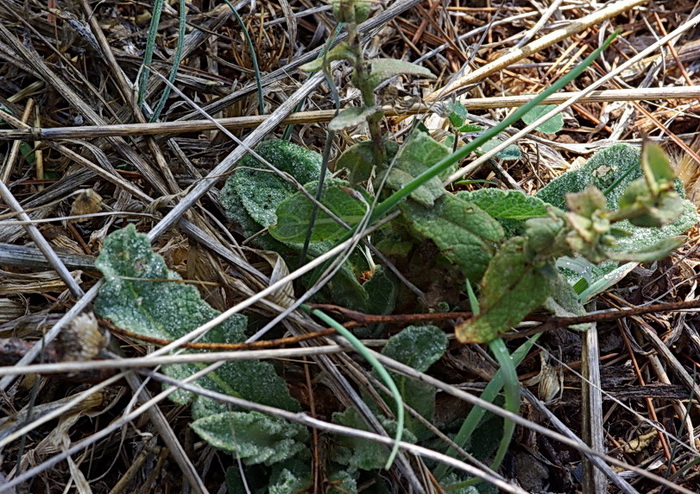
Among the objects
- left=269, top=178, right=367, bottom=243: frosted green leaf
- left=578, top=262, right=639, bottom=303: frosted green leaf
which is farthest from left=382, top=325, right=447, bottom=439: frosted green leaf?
left=578, top=262, right=639, bottom=303: frosted green leaf

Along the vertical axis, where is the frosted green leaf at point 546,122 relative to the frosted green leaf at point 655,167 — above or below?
below

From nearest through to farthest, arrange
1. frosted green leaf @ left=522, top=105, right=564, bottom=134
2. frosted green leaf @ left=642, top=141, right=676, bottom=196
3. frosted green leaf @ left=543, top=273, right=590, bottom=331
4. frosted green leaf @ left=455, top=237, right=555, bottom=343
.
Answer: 1. frosted green leaf @ left=642, top=141, right=676, bottom=196
2. frosted green leaf @ left=455, top=237, right=555, bottom=343
3. frosted green leaf @ left=543, top=273, right=590, bottom=331
4. frosted green leaf @ left=522, top=105, right=564, bottom=134

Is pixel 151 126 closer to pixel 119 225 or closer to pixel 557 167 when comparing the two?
pixel 119 225

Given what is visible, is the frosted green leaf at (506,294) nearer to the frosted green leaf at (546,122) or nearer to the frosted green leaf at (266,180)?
the frosted green leaf at (266,180)

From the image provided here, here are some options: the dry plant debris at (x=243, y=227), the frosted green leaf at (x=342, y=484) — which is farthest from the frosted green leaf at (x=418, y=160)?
the frosted green leaf at (x=342, y=484)

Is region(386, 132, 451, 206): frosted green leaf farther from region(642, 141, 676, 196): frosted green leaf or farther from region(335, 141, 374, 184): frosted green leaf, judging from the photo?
region(642, 141, 676, 196): frosted green leaf

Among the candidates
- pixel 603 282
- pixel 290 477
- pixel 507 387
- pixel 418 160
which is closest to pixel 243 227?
pixel 418 160

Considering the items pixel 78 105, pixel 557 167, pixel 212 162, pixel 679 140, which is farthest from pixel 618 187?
pixel 78 105
